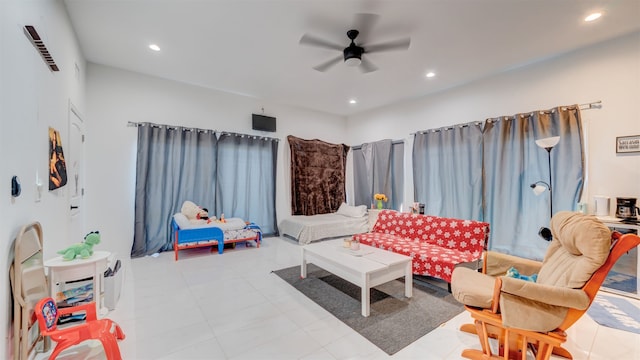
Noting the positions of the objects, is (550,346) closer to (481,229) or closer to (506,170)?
(481,229)

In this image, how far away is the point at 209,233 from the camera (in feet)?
13.6

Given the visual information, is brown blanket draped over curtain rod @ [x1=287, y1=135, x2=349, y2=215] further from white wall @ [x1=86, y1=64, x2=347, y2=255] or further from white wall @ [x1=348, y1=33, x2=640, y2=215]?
white wall @ [x1=348, y1=33, x2=640, y2=215]

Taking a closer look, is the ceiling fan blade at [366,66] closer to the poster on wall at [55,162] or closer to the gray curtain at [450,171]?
the gray curtain at [450,171]

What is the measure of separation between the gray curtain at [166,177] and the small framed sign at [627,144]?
18.8ft

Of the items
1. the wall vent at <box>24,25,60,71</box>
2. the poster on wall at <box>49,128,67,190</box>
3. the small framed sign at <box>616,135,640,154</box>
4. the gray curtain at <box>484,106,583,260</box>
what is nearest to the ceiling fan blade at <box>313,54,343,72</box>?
the wall vent at <box>24,25,60,71</box>

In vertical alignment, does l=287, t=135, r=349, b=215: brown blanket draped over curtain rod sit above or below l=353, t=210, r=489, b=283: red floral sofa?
above

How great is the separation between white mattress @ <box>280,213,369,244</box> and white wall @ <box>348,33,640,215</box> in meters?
2.84

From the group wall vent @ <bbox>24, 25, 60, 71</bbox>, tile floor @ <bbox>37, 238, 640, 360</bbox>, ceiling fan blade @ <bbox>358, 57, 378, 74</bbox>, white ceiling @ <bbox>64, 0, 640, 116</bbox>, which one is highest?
white ceiling @ <bbox>64, 0, 640, 116</bbox>

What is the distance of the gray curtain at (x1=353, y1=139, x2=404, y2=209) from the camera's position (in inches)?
219

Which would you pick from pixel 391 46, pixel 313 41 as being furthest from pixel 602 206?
pixel 313 41

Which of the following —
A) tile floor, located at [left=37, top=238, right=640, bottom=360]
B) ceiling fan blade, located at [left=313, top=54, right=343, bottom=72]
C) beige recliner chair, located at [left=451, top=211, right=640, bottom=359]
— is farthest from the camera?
ceiling fan blade, located at [left=313, top=54, right=343, bottom=72]

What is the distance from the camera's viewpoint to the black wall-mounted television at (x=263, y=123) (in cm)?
530

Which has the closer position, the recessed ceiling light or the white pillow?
the recessed ceiling light

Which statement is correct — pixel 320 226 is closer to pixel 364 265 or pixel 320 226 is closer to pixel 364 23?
pixel 364 265
